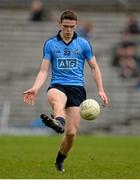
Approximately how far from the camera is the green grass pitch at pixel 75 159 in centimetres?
1430

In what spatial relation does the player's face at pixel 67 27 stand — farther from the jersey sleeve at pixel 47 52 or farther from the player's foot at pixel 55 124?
the player's foot at pixel 55 124

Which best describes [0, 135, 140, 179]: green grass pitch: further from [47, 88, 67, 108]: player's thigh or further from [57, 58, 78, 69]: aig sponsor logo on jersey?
[57, 58, 78, 69]: aig sponsor logo on jersey

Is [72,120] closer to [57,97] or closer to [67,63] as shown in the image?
[57,97]

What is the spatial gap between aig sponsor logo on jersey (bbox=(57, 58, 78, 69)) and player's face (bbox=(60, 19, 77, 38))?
385 millimetres

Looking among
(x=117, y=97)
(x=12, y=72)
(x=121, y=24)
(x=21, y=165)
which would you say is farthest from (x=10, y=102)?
(x=21, y=165)

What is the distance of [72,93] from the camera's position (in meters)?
14.8

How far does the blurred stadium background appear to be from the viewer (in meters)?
31.4

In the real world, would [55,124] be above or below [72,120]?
above

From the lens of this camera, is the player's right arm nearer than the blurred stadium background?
Yes

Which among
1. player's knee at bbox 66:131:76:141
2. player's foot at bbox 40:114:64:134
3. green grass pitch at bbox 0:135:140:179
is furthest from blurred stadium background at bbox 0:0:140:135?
player's foot at bbox 40:114:64:134

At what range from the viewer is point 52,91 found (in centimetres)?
1462

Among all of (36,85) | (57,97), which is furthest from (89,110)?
(36,85)

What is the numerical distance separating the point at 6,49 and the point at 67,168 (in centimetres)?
1941

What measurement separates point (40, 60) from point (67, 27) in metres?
19.4
